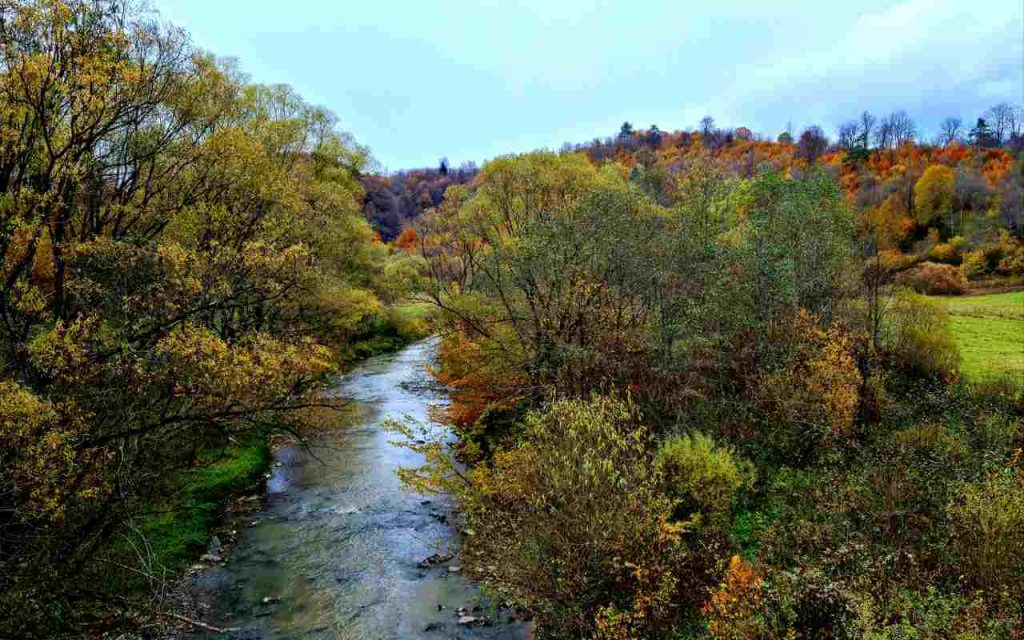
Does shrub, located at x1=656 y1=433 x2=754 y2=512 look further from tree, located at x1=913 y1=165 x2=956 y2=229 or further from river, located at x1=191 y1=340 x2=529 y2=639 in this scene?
tree, located at x1=913 y1=165 x2=956 y2=229

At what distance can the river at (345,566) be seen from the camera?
14352 millimetres

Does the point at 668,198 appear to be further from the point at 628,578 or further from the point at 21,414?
the point at 21,414

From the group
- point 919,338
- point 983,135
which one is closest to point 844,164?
point 983,135

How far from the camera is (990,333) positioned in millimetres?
33594

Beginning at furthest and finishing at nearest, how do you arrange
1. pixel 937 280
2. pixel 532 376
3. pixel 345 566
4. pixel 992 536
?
pixel 937 280, pixel 532 376, pixel 345 566, pixel 992 536

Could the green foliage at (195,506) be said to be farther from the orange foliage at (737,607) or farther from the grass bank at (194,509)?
the orange foliage at (737,607)

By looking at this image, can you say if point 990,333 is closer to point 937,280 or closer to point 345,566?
point 937,280

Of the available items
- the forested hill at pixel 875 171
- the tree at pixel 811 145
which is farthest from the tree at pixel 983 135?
the tree at pixel 811 145

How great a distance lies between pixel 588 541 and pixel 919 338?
21.0m

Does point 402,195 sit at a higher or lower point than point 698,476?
higher

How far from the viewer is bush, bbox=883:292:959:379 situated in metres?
25.0

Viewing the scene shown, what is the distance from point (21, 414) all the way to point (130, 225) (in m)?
7.82

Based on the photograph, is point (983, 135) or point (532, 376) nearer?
point (532, 376)

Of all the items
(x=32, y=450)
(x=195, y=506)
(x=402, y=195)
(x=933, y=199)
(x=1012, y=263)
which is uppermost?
(x=402, y=195)
